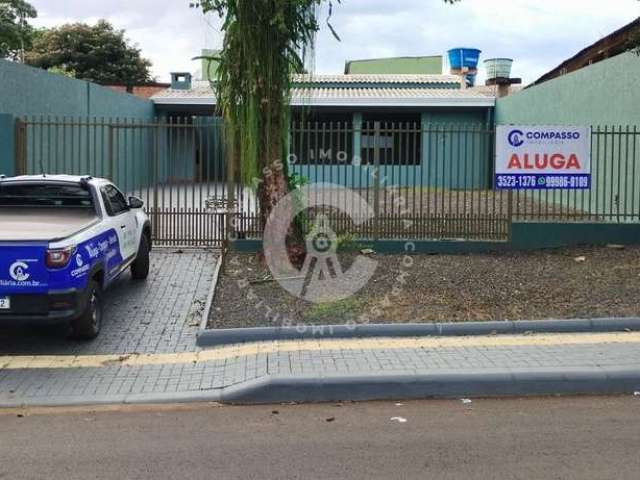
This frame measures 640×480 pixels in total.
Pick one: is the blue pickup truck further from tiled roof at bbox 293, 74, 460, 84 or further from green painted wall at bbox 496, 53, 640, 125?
tiled roof at bbox 293, 74, 460, 84

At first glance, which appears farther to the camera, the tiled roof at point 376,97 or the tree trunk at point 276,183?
the tiled roof at point 376,97

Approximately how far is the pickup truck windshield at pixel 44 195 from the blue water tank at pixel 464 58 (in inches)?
1301

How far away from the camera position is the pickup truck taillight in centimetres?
678

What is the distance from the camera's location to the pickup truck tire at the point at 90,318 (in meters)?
7.41

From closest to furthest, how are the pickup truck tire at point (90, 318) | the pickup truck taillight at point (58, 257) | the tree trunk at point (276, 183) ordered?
1. the pickup truck taillight at point (58, 257)
2. the pickup truck tire at point (90, 318)
3. the tree trunk at point (276, 183)

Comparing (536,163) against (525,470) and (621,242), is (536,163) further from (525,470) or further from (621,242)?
(525,470)

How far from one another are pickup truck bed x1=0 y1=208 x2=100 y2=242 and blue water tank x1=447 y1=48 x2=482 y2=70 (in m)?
33.4

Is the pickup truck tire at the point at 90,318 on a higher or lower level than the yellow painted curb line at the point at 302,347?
higher

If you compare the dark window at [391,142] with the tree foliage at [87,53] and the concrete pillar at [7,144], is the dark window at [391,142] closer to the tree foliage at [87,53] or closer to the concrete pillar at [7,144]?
the concrete pillar at [7,144]

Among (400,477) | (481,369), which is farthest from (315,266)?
(400,477)

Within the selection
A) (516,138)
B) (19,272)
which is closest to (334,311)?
(19,272)

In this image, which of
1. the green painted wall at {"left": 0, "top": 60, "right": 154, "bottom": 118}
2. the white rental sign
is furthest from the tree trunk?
the green painted wall at {"left": 0, "top": 60, "right": 154, "bottom": 118}

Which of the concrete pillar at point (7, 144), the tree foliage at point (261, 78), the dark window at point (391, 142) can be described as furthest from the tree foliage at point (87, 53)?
the tree foliage at point (261, 78)

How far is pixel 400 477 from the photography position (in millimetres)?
4469
